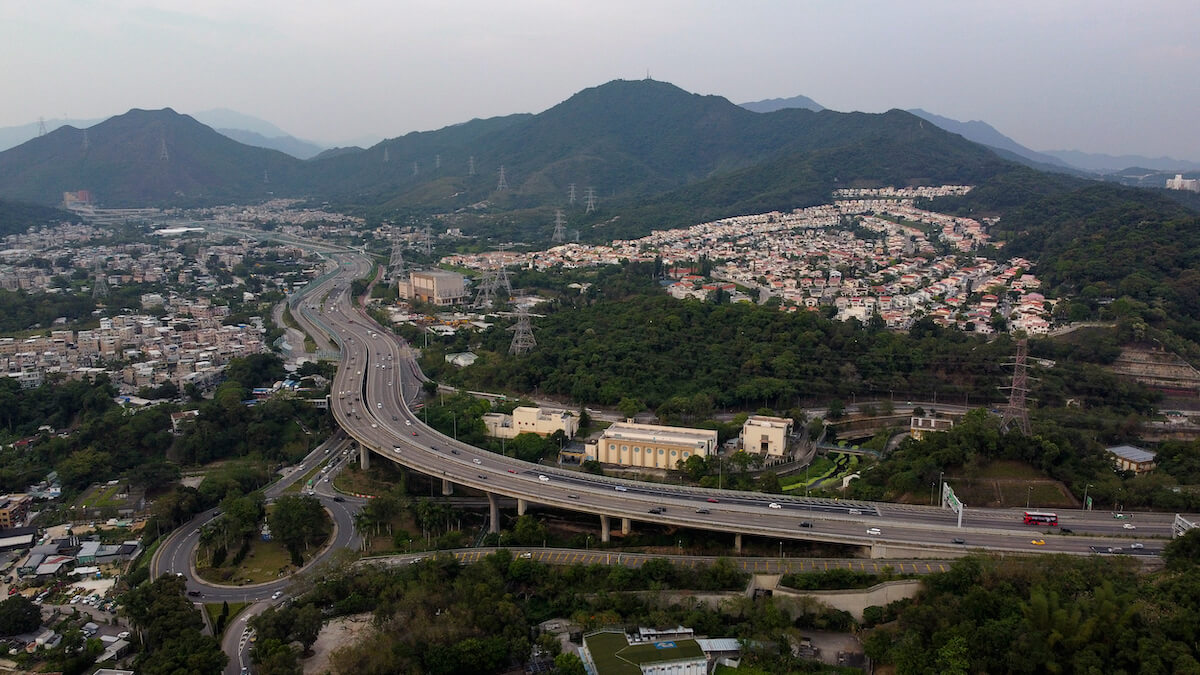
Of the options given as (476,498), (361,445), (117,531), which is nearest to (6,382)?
(117,531)

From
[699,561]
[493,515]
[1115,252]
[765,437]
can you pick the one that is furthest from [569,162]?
[699,561]

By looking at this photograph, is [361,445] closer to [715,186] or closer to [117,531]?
[117,531]

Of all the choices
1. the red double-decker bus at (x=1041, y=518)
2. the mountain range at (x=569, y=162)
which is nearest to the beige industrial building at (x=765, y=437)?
the red double-decker bus at (x=1041, y=518)

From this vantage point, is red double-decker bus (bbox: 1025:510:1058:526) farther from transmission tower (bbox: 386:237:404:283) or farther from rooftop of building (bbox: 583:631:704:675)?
transmission tower (bbox: 386:237:404:283)

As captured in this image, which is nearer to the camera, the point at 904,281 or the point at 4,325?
the point at 4,325

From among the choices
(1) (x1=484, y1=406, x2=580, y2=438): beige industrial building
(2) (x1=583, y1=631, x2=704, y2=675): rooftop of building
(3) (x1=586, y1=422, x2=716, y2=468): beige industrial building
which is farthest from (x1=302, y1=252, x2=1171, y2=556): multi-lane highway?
(2) (x1=583, y1=631, x2=704, y2=675): rooftop of building

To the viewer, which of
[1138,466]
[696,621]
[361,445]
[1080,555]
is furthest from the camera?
[361,445]
